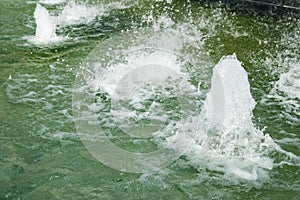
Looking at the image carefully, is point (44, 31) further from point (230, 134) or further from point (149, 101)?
point (230, 134)

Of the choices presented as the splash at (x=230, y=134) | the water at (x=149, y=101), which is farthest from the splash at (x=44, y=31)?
the splash at (x=230, y=134)

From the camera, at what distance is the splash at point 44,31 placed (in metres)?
7.48

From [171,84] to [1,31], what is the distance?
3.21 metres

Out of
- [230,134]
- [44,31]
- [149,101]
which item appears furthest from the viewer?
[44,31]

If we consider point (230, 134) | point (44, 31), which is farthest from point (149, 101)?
point (44, 31)

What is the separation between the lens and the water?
189 inches

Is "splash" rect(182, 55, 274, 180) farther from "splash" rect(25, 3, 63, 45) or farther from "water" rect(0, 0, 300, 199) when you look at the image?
"splash" rect(25, 3, 63, 45)

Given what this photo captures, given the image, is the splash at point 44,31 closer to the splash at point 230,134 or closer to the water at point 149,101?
the water at point 149,101

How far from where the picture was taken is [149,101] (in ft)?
19.9

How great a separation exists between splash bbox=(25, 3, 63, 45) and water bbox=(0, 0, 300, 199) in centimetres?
2

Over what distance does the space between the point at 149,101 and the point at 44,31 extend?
8.63ft

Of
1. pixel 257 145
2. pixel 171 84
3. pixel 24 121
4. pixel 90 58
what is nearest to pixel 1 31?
pixel 90 58

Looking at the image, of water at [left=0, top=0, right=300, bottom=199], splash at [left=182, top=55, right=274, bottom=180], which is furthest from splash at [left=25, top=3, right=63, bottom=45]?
splash at [left=182, top=55, right=274, bottom=180]

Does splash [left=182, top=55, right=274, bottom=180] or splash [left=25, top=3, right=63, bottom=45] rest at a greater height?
splash [left=25, top=3, right=63, bottom=45]
